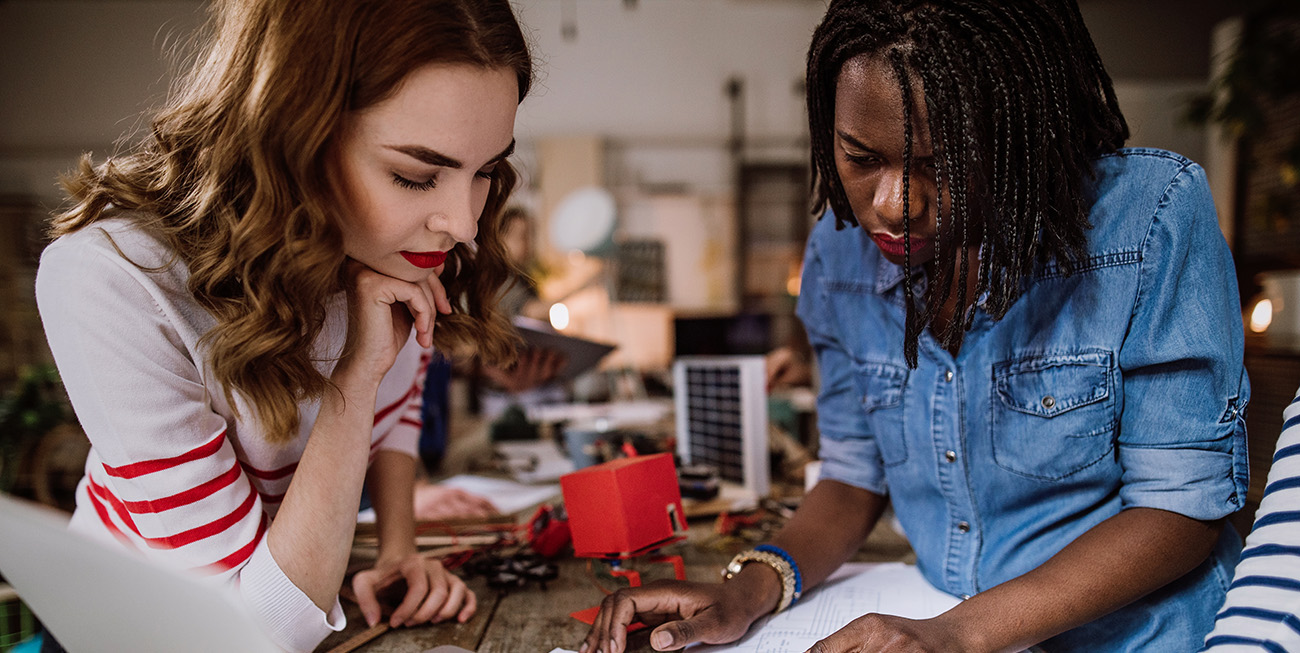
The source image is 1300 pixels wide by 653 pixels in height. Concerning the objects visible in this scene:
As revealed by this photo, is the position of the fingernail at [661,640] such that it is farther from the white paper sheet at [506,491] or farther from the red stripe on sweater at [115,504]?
the white paper sheet at [506,491]

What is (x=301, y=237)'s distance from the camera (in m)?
0.72

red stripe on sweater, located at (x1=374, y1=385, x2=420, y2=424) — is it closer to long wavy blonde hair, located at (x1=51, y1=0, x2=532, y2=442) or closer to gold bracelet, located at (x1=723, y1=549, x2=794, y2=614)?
long wavy blonde hair, located at (x1=51, y1=0, x2=532, y2=442)

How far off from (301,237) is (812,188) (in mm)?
635

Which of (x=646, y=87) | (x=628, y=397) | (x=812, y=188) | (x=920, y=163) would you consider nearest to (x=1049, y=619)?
(x=920, y=163)

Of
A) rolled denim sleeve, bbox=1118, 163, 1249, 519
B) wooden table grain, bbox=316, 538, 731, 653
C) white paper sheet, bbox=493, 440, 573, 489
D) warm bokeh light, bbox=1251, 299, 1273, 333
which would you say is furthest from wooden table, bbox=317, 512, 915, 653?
warm bokeh light, bbox=1251, 299, 1273, 333

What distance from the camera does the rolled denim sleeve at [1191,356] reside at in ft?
2.39

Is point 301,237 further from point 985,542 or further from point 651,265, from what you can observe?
point 651,265

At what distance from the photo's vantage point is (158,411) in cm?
71

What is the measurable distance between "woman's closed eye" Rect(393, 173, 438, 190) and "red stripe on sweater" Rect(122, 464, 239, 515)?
0.35 meters

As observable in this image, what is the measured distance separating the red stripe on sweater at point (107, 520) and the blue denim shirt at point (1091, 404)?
3.02ft

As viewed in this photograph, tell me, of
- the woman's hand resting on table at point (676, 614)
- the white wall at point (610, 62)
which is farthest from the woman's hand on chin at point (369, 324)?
the white wall at point (610, 62)

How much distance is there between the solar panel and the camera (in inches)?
57.2

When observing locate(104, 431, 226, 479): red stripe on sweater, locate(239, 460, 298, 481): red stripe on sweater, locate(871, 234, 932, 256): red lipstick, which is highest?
locate(871, 234, 932, 256): red lipstick

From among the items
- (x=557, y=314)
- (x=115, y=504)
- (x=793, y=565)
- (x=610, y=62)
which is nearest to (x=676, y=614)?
(x=793, y=565)
